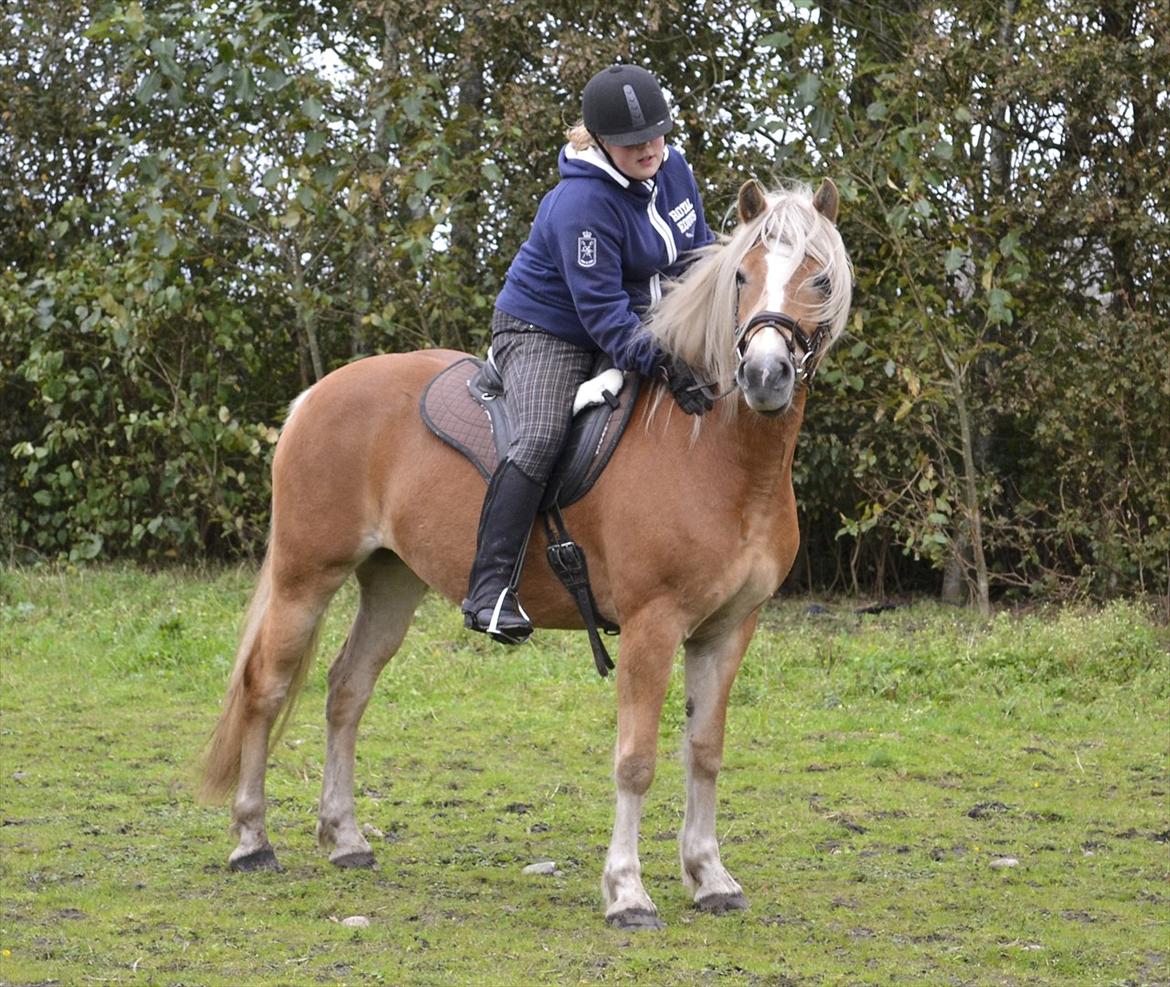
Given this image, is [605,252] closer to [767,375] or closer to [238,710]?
[767,375]

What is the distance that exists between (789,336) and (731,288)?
0.94 ft

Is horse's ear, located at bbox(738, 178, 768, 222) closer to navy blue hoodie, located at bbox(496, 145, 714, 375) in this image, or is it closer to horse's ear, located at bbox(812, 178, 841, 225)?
horse's ear, located at bbox(812, 178, 841, 225)

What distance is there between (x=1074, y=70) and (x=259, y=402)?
6.58 m

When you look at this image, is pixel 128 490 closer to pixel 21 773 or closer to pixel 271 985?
pixel 21 773

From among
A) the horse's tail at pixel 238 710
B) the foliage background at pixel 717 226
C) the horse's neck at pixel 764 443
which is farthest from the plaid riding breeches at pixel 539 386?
the foliage background at pixel 717 226

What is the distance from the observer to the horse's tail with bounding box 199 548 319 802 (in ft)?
18.9

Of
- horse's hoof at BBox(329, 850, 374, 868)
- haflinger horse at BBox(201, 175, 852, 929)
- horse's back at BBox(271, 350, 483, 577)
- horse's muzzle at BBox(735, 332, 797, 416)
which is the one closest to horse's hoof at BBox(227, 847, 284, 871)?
haflinger horse at BBox(201, 175, 852, 929)

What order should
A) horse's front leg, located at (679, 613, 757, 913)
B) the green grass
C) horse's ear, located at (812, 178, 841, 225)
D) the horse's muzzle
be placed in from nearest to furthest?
1. the horse's muzzle
2. the green grass
3. horse's ear, located at (812, 178, 841, 225)
4. horse's front leg, located at (679, 613, 757, 913)

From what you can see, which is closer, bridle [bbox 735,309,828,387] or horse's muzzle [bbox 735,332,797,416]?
horse's muzzle [bbox 735,332,797,416]

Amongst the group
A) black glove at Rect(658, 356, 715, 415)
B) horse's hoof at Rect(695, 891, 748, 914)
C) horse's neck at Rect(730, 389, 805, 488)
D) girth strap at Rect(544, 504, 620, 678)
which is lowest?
horse's hoof at Rect(695, 891, 748, 914)

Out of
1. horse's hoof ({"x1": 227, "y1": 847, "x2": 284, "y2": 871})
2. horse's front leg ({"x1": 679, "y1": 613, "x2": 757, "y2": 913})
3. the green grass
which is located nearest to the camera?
the green grass

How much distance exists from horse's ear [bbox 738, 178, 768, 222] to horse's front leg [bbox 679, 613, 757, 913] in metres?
1.28

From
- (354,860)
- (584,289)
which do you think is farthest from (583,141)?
(354,860)

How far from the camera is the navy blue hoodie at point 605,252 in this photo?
192 inches
